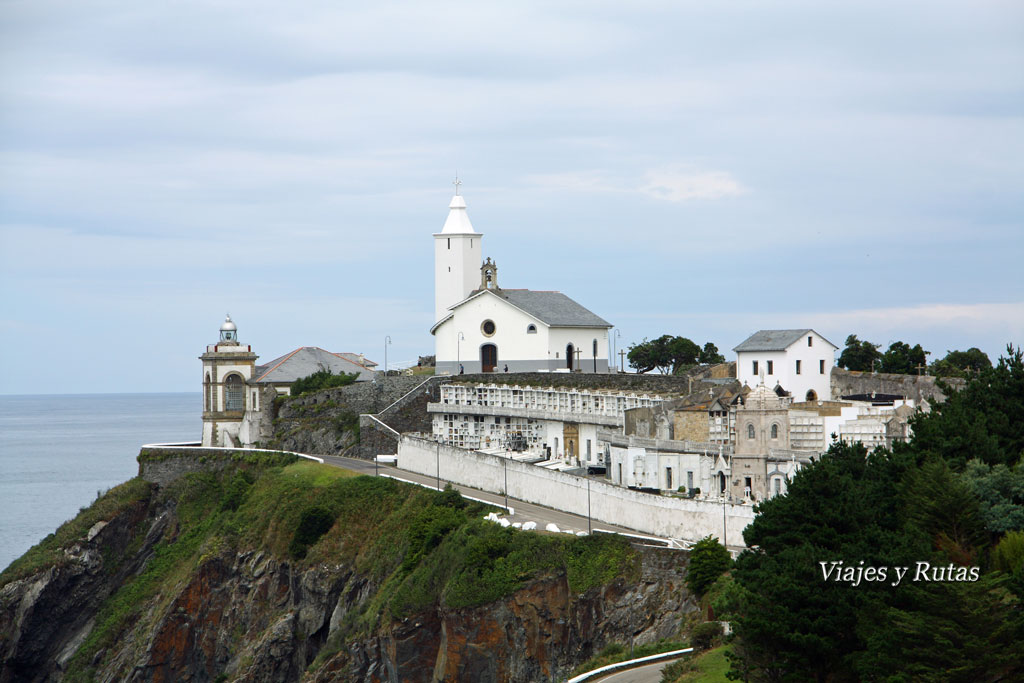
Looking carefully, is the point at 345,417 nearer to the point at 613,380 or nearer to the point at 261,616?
the point at 261,616

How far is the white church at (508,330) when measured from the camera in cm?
7838

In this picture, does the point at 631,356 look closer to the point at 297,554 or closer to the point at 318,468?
the point at 318,468

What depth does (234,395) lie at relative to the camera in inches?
3243

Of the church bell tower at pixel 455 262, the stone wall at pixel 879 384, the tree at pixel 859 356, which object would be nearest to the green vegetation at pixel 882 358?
the tree at pixel 859 356

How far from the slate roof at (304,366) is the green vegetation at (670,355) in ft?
67.2

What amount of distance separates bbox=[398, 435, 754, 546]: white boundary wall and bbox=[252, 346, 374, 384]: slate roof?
586 inches

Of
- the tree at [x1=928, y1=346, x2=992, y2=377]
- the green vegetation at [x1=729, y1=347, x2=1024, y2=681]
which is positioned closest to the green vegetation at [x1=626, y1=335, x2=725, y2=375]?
the tree at [x1=928, y1=346, x2=992, y2=377]

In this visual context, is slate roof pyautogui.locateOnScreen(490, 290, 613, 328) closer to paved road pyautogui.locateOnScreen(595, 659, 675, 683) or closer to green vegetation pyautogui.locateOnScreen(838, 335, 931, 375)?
green vegetation pyautogui.locateOnScreen(838, 335, 931, 375)

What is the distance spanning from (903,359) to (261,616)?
Result: 41312 mm

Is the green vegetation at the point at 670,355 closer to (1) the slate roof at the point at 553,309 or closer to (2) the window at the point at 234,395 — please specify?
(1) the slate roof at the point at 553,309

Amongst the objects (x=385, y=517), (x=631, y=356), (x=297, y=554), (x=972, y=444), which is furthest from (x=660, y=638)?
(x=631, y=356)

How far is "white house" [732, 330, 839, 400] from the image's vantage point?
63844 mm

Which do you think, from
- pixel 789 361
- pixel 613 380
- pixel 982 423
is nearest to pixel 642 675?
pixel 982 423

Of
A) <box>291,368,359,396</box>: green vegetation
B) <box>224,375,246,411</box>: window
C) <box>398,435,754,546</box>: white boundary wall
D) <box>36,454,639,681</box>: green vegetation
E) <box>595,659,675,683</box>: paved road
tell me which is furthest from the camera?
<box>224,375,246,411</box>: window
